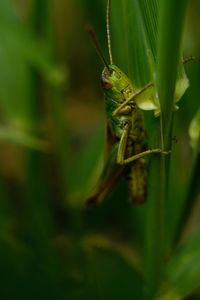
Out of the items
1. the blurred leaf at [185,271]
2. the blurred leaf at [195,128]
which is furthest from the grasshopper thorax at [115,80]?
the blurred leaf at [185,271]

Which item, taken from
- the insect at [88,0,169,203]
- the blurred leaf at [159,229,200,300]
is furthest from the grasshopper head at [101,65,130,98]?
the blurred leaf at [159,229,200,300]

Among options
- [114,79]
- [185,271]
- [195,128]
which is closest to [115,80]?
[114,79]

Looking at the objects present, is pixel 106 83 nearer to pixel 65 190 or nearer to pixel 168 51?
pixel 168 51

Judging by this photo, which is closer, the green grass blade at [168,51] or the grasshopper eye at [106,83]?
the green grass blade at [168,51]

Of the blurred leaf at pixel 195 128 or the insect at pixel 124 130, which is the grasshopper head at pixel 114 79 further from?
the blurred leaf at pixel 195 128

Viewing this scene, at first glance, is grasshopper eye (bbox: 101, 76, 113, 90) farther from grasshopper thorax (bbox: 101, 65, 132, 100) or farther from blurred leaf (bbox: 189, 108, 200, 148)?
blurred leaf (bbox: 189, 108, 200, 148)

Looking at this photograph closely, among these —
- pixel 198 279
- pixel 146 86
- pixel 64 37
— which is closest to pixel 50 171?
pixel 64 37
